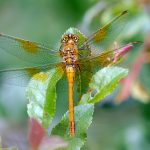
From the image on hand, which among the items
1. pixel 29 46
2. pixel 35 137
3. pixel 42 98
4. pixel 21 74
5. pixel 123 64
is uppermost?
pixel 123 64

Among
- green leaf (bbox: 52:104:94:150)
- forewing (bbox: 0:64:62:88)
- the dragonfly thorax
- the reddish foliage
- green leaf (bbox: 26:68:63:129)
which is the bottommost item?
the reddish foliage

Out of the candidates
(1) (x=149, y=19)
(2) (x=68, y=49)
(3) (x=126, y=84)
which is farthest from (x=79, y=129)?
(1) (x=149, y=19)

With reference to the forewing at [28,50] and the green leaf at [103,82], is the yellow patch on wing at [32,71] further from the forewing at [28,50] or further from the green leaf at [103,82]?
the green leaf at [103,82]

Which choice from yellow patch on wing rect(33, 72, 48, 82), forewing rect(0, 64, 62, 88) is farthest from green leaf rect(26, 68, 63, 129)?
forewing rect(0, 64, 62, 88)

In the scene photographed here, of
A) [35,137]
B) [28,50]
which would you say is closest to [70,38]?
[28,50]

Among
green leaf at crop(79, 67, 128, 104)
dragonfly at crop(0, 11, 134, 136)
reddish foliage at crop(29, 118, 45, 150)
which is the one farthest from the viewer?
dragonfly at crop(0, 11, 134, 136)

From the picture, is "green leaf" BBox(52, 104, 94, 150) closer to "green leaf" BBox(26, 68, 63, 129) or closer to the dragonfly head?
"green leaf" BBox(26, 68, 63, 129)

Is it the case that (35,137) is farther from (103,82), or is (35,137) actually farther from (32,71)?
(32,71)

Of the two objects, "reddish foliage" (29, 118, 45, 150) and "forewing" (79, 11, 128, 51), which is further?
"forewing" (79, 11, 128, 51)
